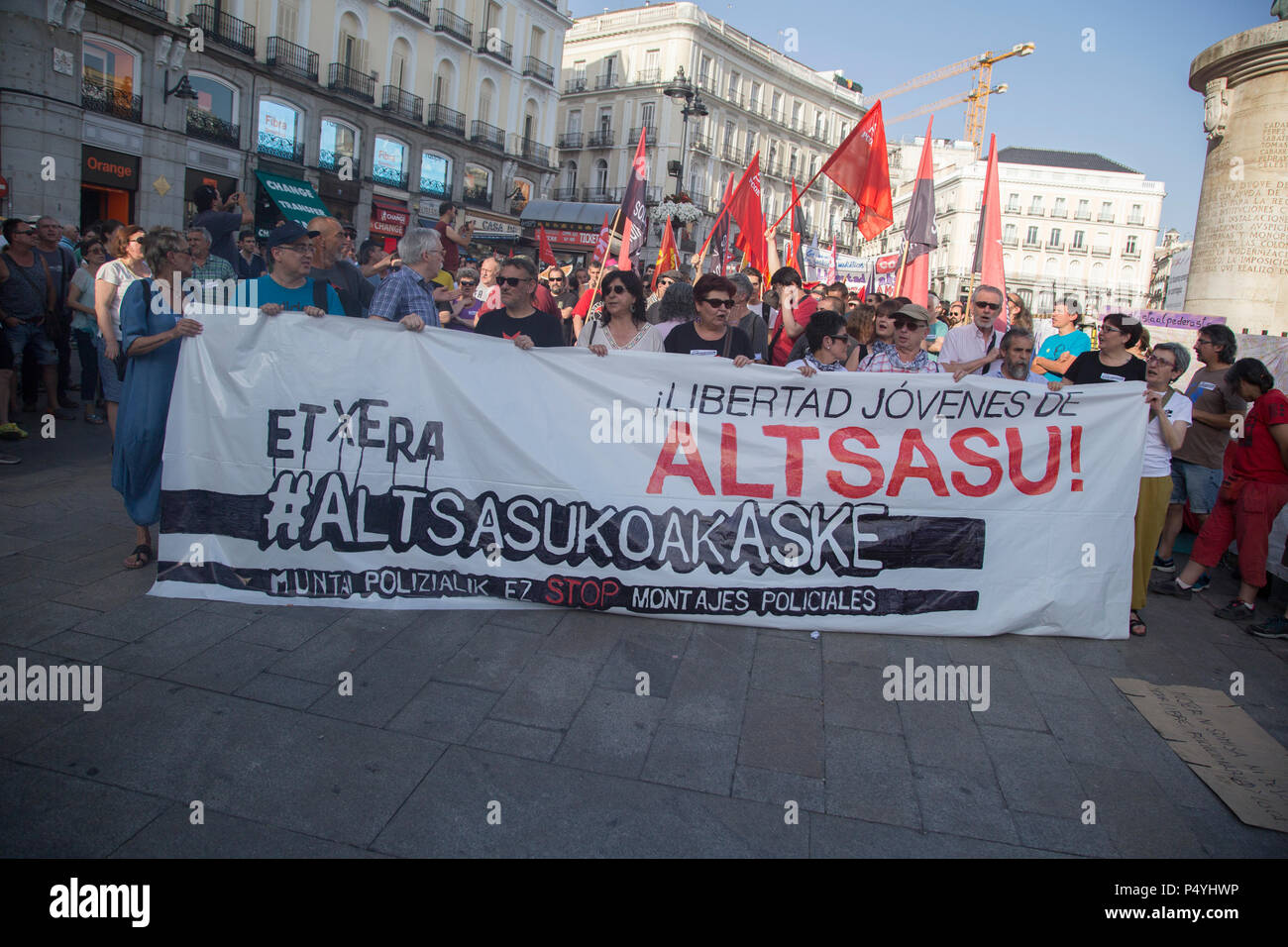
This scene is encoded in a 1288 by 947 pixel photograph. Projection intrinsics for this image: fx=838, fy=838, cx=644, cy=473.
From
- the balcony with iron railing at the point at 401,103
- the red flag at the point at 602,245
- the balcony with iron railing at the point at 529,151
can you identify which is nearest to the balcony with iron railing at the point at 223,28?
the balcony with iron railing at the point at 401,103

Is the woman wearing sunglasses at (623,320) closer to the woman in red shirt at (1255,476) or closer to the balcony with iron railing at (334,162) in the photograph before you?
the woman in red shirt at (1255,476)

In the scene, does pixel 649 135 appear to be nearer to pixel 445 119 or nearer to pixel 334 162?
pixel 445 119

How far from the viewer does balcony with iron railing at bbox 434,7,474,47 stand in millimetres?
31969

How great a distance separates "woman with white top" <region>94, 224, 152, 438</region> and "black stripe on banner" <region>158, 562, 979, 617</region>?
2311 mm

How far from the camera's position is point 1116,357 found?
17.6 ft

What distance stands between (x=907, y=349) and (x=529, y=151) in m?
36.6

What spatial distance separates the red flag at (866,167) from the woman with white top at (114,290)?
5.84m

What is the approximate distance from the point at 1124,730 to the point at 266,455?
4.16 m

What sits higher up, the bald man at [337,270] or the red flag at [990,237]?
the red flag at [990,237]

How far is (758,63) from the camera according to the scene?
5600cm

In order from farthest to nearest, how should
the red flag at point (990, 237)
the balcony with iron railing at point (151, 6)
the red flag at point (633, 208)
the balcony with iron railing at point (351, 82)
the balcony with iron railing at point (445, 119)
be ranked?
1. the balcony with iron railing at point (445, 119)
2. the balcony with iron railing at point (351, 82)
3. the balcony with iron railing at point (151, 6)
4. the red flag at point (633, 208)
5. the red flag at point (990, 237)

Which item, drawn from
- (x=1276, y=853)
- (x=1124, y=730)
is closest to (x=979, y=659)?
(x=1124, y=730)

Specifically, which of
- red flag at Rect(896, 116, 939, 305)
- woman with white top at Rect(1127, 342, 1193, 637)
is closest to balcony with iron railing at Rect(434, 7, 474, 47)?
red flag at Rect(896, 116, 939, 305)

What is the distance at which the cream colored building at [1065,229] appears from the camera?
6594cm
